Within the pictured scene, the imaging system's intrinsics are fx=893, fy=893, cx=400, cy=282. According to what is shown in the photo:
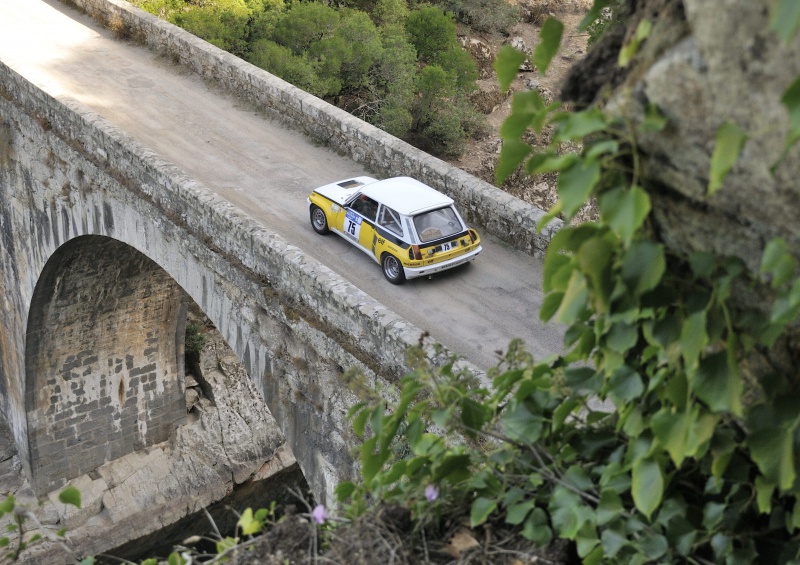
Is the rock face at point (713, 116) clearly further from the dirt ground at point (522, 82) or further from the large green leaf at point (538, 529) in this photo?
the dirt ground at point (522, 82)

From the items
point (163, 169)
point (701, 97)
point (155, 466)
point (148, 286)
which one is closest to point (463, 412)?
point (701, 97)

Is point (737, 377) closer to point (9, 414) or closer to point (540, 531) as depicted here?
point (540, 531)

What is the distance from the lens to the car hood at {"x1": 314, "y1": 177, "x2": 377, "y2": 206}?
10734mm

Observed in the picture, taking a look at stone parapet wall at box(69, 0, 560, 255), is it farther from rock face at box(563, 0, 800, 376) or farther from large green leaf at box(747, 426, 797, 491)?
large green leaf at box(747, 426, 797, 491)

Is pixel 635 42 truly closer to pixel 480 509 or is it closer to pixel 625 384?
pixel 625 384

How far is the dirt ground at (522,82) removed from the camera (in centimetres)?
2405

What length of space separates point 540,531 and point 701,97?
186 cm

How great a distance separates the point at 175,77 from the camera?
16.2 m

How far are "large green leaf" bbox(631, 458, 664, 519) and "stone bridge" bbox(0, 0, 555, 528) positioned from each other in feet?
5.53

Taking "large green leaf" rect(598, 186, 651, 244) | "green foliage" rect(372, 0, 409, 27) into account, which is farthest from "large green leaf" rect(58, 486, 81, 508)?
"green foliage" rect(372, 0, 409, 27)

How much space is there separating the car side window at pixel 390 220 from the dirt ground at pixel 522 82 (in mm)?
12338

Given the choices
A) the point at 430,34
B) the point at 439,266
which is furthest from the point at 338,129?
the point at 430,34

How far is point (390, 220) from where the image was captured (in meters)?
10.0

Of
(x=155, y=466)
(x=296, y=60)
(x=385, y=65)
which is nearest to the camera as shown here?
(x=155, y=466)
